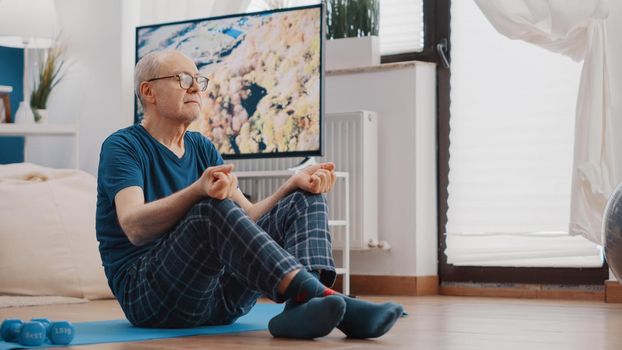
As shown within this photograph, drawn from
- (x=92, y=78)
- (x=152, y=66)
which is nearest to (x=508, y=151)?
(x=92, y=78)

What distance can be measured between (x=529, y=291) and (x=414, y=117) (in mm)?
927

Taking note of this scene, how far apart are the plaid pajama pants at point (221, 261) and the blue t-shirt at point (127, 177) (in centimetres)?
8

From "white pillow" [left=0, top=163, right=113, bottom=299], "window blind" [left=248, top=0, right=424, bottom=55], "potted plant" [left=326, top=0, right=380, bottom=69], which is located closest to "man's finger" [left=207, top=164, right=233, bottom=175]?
"white pillow" [left=0, top=163, right=113, bottom=299]

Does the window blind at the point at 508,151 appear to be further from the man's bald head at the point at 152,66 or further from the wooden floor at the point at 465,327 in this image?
the man's bald head at the point at 152,66

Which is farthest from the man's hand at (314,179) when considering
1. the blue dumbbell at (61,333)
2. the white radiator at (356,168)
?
the white radiator at (356,168)

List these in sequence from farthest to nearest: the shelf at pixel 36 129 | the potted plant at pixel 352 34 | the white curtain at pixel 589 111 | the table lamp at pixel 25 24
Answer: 1. the shelf at pixel 36 129
2. the table lamp at pixel 25 24
3. the potted plant at pixel 352 34
4. the white curtain at pixel 589 111

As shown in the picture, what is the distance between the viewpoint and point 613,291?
3898mm

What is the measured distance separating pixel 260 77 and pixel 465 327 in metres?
1.97

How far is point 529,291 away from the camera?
169 inches

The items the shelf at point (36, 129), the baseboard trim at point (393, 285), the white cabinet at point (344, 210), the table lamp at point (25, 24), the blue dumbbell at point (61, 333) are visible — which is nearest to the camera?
the blue dumbbell at point (61, 333)

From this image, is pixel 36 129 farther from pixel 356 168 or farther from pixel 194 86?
pixel 194 86

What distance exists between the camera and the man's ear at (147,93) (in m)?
2.46

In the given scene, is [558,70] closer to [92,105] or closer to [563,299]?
[563,299]

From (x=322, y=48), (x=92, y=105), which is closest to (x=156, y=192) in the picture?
(x=322, y=48)
